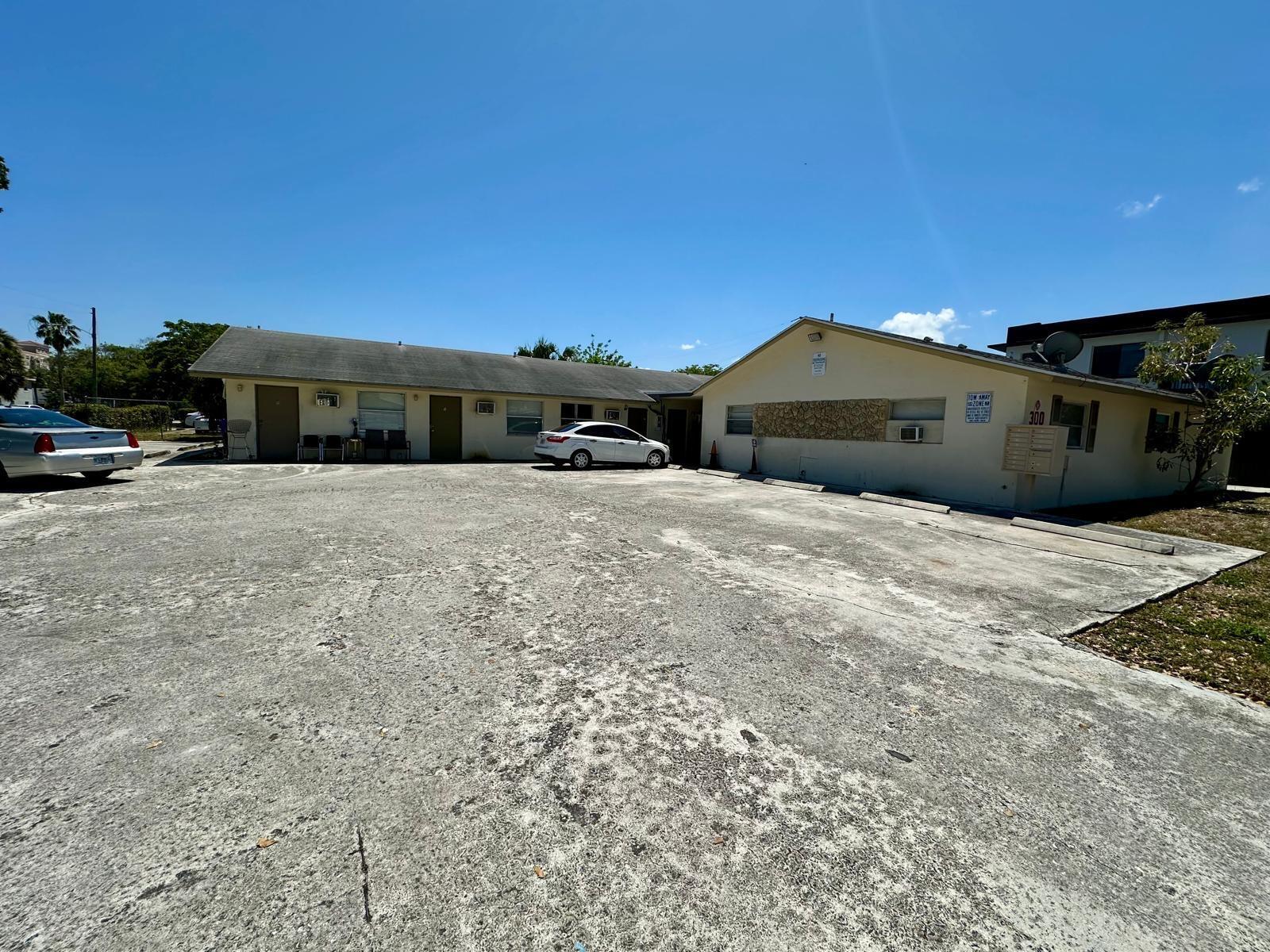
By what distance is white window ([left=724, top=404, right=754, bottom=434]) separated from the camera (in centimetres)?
1681

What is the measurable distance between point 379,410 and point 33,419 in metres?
8.98

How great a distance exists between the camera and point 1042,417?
33.9 ft

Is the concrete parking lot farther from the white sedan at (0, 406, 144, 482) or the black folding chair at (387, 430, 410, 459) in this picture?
the black folding chair at (387, 430, 410, 459)

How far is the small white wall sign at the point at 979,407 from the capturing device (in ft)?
35.0

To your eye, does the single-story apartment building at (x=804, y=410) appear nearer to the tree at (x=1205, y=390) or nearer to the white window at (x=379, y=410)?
the white window at (x=379, y=410)

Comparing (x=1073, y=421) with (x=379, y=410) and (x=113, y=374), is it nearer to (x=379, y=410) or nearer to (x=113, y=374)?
(x=379, y=410)

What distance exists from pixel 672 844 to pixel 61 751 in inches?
110

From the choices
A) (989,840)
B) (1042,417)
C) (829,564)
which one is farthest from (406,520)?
(1042,417)

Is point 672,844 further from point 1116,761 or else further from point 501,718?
point 1116,761

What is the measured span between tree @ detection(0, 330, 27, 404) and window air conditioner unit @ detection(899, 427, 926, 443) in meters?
48.8

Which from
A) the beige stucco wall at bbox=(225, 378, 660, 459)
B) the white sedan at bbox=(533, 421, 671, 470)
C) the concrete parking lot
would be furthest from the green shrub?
the concrete parking lot

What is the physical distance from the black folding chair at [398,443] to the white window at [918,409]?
15.0 meters

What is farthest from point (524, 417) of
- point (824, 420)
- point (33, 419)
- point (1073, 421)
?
point (1073, 421)

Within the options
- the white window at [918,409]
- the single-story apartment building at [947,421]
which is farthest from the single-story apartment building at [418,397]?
the white window at [918,409]
